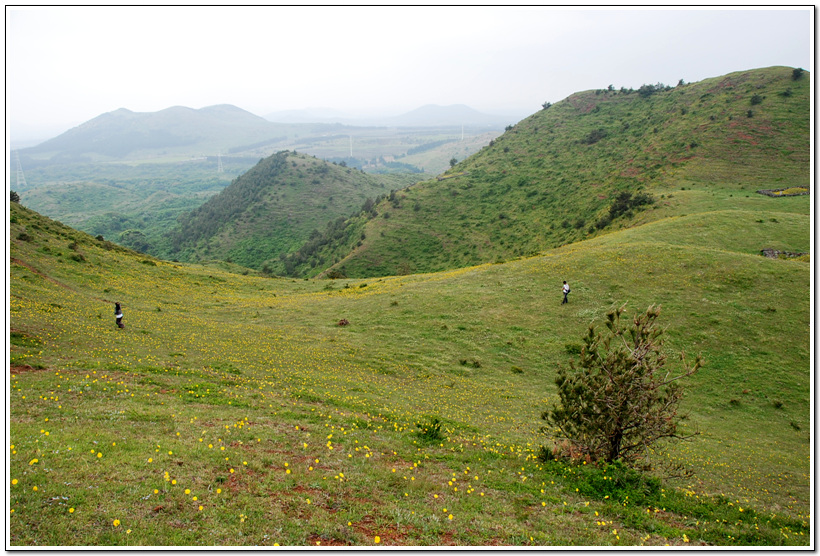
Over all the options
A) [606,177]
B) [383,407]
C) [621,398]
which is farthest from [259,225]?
[621,398]

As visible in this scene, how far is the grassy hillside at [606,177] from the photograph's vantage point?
76.4 m

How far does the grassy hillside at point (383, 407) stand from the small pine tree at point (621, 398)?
1.26 meters

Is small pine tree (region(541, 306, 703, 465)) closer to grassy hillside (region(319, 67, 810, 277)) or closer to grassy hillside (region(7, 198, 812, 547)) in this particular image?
grassy hillside (region(7, 198, 812, 547))

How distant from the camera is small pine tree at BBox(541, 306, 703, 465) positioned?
1132 cm

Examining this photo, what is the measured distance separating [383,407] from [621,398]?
31.8 ft

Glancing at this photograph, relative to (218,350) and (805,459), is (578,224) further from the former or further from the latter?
(218,350)

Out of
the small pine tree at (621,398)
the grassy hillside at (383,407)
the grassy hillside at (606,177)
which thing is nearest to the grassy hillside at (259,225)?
the grassy hillside at (606,177)

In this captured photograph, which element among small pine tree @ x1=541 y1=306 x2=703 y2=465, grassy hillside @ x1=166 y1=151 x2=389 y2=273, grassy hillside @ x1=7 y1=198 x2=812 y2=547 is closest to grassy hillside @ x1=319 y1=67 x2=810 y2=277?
grassy hillside @ x1=7 y1=198 x2=812 y2=547

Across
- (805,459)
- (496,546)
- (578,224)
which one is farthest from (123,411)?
(578,224)

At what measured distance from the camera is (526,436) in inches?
653

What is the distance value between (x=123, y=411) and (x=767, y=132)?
4757 inches

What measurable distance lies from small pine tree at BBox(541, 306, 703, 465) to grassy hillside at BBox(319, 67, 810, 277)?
199 feet

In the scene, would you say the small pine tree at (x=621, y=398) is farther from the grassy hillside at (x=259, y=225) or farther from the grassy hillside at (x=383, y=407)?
the grassy hillside at (x=259, y=225)

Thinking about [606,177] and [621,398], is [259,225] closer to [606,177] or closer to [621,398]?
[606,177]
